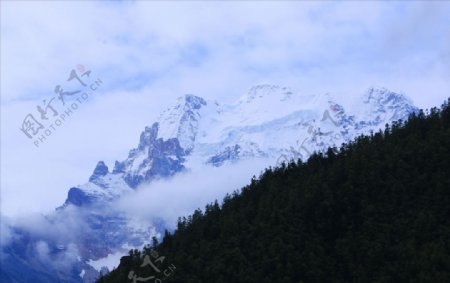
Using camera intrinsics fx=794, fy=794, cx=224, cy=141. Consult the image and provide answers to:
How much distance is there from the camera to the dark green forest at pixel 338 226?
113 m

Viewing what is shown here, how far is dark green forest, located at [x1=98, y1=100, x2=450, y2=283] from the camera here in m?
113

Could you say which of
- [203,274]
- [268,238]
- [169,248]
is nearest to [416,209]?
[268,238]

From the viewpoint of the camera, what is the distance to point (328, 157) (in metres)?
146

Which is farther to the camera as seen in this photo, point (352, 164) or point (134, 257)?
point (134, 257)

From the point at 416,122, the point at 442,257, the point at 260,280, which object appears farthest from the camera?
the point at 416,122

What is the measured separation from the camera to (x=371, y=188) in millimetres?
129250

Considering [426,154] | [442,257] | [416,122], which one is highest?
[416,122]

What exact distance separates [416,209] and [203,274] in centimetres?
3389

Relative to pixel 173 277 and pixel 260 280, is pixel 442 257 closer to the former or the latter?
pixel 260 280

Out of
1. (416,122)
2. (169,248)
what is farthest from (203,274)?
(416,122)

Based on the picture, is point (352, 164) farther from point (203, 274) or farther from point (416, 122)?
point (203, 274)

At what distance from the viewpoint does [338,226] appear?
125188mm

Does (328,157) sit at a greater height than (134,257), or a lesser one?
greater

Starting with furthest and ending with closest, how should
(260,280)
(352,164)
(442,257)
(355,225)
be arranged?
(352,164), (355,225), (260,280), (442,257)
